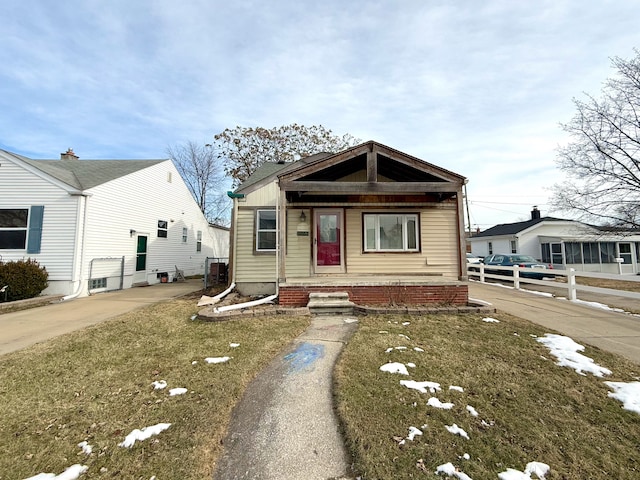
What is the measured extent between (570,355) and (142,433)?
5.60 metres

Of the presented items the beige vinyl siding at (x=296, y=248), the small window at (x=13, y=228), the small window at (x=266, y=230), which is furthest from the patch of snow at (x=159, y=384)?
the small window at (x=13, y=228)

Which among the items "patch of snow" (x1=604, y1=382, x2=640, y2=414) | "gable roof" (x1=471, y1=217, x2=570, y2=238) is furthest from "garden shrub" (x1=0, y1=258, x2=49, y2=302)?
"gable roof" (x1=471, y1=217, x2=570, y2=238)

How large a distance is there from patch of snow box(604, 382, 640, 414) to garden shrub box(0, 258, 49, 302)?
43.2ft

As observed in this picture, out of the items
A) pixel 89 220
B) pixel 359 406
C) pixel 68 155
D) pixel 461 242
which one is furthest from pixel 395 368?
pixel 68 155

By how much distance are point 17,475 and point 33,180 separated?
37.6 ft

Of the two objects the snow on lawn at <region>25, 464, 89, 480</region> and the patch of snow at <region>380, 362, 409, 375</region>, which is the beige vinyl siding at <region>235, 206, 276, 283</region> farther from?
the snow on lawn at <region>25, 464, 89, 480</region>

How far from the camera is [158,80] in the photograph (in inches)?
438

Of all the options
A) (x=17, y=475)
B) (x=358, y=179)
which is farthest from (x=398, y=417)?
(x=358, y=179)

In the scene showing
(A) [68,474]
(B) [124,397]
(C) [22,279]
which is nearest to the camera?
(A) [68,474]

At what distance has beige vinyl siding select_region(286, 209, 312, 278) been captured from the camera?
8.95 metres

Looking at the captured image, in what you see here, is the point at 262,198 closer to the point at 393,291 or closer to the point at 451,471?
the point at 393,291

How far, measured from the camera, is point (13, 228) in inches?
384

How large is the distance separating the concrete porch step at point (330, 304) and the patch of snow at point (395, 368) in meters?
3.13

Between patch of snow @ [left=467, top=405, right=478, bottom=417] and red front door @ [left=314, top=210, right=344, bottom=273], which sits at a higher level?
red front door @ [left=314, top=210, right=344, bottom=273]
